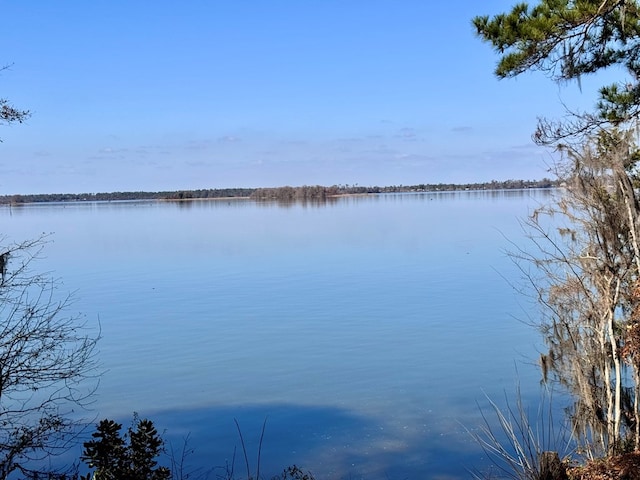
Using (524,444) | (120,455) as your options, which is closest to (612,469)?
(524,444)

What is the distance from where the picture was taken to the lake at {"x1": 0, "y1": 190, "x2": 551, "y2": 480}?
7906 mm

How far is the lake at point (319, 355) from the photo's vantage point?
7.91m

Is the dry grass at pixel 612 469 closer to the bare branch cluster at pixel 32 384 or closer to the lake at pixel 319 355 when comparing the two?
the lake at pixel 319 355

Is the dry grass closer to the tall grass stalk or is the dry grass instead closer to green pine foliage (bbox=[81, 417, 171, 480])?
the tall grass stalk

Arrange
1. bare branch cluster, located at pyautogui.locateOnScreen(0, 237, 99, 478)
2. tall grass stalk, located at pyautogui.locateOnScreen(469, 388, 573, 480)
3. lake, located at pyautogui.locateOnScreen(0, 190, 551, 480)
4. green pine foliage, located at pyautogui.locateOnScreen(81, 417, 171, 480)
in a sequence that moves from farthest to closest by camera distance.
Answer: lake, located at pyautogui.locateOnScreen(0, 190, 551, 480) < bare branch cluster, located at pyautogui.locateOnScreen(0, 237, 99, 478) < tall grass stalk, located at pyautogui.locateOnScreen(469, 388, 573, 480) < green pine foliage, located at pyautogui.locateOnScreen(81, 417, 171, 480)

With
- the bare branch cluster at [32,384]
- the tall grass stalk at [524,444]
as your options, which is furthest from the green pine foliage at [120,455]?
the tall grass stalk at [524,444]

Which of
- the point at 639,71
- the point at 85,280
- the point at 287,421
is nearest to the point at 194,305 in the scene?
the point at 85,280

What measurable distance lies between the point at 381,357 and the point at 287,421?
3068mm

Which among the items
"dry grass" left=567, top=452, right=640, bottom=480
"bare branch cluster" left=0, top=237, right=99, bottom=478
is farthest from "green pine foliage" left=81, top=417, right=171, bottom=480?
"dry grass" left=567, top=452, right=640, bottom=480

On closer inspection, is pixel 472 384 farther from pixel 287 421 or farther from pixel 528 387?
pixel 287 421

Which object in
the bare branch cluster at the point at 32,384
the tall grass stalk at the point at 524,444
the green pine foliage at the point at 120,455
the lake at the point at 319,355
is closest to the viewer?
the green pine foliage at the point at 120,455

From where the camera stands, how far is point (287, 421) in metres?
8.72

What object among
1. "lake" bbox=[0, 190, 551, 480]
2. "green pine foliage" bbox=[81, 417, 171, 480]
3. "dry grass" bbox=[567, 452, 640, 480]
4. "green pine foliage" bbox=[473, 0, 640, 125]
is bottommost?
"lake" bbox=[0, 190, 551, 480]

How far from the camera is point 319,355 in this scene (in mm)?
11641
